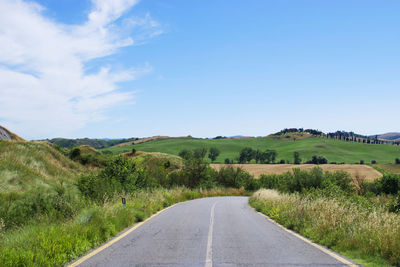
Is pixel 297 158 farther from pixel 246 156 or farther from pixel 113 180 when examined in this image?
pixel 113 180

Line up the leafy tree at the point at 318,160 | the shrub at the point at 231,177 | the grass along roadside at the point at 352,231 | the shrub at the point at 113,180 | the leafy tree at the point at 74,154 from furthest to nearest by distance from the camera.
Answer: the leafy tree at the point at 318,160, the shrub at the point at 231,177, the leafy tree at the point at 74,154, the shrub at the point at 113,180, the grass along roadside at the point at 352,231

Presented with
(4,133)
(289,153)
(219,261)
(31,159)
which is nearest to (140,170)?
(31,159)

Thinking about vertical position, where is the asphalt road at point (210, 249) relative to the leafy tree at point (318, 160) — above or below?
below

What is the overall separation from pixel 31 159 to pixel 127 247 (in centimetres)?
2696

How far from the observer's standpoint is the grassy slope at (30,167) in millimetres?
24156

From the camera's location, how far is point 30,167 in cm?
2888

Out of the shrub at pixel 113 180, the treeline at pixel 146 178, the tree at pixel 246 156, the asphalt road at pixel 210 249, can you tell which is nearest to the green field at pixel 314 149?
the tree at pixel 246 156

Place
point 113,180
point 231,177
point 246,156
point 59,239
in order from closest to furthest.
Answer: point 59,239 < point 113,180 < point 231,177 < point 246,156

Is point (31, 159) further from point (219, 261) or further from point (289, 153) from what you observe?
point (289, 153)

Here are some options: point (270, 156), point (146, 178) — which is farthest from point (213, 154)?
point (146, 178)

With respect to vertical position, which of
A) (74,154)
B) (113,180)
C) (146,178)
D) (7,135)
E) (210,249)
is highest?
(7,135)

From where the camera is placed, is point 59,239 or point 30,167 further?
point 30,167

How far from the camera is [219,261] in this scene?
7012 millimetres

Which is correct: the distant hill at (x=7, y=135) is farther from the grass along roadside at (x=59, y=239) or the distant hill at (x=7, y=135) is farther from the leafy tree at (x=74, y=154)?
the grass along roadside at (x=59, y=239)
